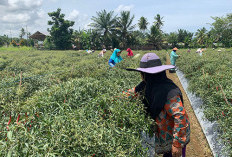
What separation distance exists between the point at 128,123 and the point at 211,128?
2.98 metres

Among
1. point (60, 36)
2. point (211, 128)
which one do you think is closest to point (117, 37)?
point (60, 36)

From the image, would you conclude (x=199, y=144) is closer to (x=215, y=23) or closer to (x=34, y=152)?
(x=34, y=152)

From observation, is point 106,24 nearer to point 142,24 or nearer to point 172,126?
point 142,24

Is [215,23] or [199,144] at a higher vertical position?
[215,23]

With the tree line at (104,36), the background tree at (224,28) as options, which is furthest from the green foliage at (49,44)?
the background tree at (224,28)

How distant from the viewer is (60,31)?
3847 cm

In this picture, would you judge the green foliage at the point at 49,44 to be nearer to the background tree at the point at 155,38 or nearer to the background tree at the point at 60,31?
the background tree at the point at 60,31

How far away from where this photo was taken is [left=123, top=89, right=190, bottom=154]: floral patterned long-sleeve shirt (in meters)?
1.88

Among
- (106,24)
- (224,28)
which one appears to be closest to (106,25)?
(106,24)

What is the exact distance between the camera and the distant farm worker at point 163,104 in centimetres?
189

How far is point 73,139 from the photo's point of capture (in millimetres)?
1358

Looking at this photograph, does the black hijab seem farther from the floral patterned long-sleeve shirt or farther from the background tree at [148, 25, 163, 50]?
the background tree at [148, 25, 163, 50]

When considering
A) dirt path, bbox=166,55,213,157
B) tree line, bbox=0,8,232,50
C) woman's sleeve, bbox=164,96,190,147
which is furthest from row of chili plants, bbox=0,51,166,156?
tree line, bbox=0,8,232,50

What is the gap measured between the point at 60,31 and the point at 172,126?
41.1m
